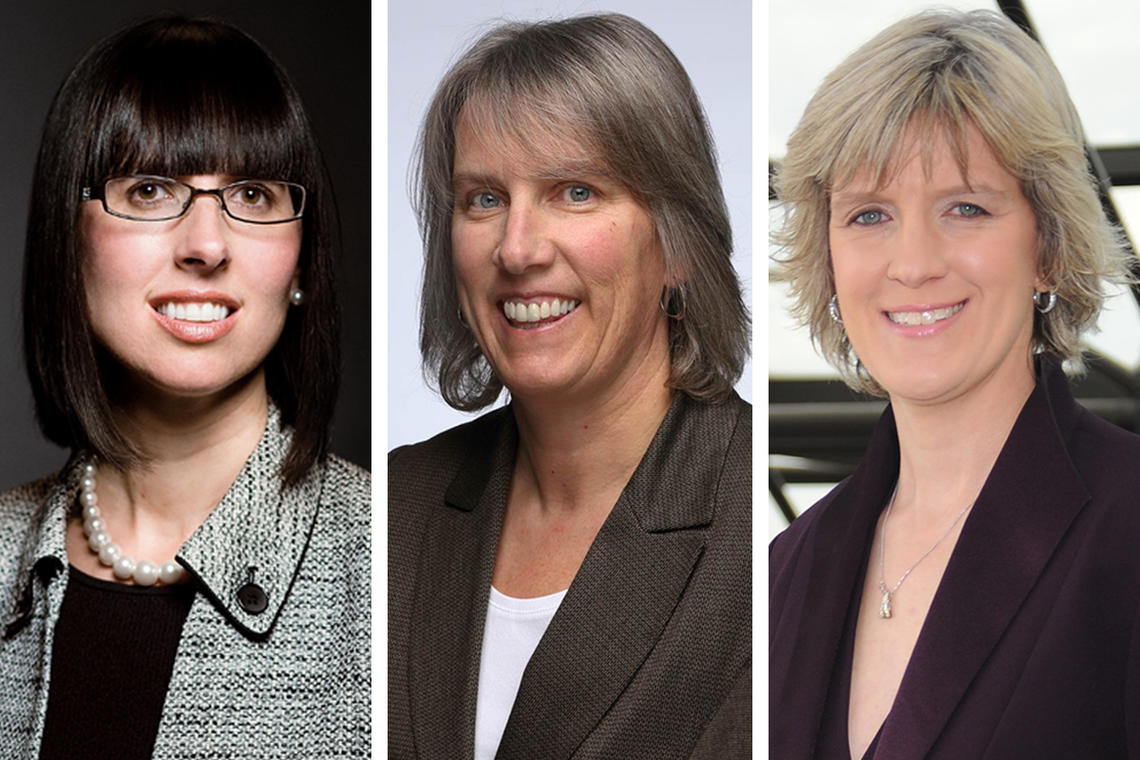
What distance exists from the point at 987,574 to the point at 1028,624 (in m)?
0.11

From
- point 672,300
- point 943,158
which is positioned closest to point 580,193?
point 672,300

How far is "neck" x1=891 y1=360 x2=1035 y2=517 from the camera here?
8.44 ft

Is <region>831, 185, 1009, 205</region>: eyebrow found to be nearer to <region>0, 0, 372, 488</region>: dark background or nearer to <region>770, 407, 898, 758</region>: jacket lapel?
<region>770, 407, 898, 758</region>: jacket lapel

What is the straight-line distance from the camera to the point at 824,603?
2.63m

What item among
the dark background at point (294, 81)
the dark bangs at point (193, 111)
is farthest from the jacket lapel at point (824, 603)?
the dark bangs at point (193, 111)

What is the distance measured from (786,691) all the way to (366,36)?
1.64 m

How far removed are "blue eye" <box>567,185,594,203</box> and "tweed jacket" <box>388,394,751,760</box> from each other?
1.34 ft

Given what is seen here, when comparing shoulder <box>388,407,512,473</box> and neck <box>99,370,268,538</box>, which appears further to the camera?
shoulder <box>388,407,512,473</box>

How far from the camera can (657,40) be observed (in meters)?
2.67

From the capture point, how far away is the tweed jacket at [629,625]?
2588 millimetres

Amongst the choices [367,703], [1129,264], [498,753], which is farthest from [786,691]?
[1129,264]

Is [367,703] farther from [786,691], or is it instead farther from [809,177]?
[809,177]

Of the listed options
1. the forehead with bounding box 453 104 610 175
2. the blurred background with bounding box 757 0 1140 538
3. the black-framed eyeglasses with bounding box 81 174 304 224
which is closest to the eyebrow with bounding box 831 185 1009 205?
the blurred background with bounding box 757 0 1140 538

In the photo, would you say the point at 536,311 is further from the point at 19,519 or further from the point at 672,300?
the point at 19,519
